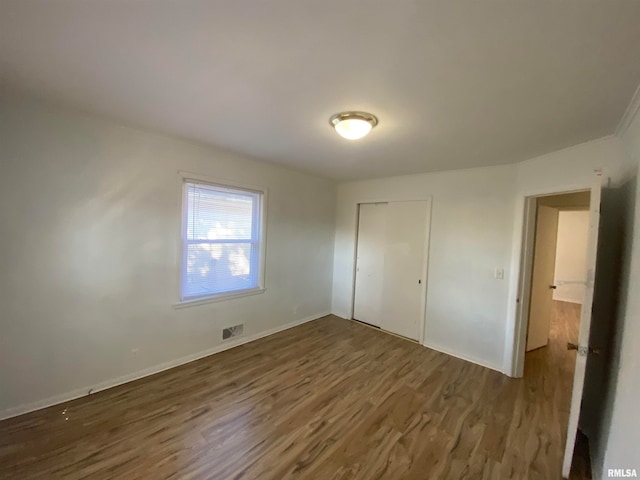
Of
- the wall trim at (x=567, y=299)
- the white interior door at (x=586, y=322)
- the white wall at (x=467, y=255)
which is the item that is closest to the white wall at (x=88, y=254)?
the white wall at (x=467, y=255)

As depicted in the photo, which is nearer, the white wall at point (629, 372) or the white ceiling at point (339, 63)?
the white ceiling at point (339, 63)

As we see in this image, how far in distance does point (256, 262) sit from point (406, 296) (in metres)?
2.22

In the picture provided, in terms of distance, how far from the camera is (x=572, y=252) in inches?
249

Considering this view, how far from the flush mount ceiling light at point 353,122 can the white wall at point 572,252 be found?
6.72 meters

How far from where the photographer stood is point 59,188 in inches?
82.7

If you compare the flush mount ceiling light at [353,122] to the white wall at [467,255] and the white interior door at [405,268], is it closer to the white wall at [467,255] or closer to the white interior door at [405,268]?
the white wall at [467,255]

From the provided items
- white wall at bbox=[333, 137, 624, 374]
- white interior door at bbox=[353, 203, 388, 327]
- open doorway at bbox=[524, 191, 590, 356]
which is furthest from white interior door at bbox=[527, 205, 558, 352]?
white interior door at bbox=[353, 203, 388, 327]

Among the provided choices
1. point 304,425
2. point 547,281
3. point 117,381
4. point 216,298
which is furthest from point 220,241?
point 547,281

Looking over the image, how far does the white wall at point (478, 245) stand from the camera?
2.83 m

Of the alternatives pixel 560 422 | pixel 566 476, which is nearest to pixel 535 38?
pixel 566 476

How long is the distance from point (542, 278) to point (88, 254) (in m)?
5.18

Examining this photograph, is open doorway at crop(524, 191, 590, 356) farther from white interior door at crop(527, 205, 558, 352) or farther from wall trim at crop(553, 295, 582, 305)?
wall trim at crop(553, 295, 582, 305)

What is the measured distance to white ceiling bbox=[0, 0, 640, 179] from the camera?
1.02m

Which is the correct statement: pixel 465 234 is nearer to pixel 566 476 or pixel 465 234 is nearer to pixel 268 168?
pixel 566 476
